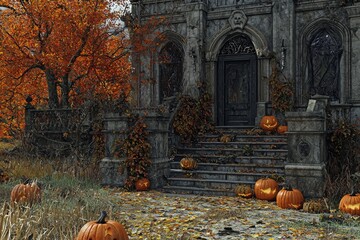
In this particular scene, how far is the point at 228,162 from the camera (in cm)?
1162

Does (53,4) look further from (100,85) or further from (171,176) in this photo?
(171,176)

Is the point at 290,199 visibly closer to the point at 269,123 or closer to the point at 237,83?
the point at 269,123

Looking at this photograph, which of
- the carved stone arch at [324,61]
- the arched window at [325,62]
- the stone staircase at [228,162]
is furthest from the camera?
the arched window at [325,62]

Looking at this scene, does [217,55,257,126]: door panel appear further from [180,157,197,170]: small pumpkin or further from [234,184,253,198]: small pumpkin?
[234,184,253,198]: small pumpkin

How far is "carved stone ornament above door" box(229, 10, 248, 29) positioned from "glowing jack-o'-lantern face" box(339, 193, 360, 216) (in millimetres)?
9217

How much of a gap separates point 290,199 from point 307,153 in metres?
1.46

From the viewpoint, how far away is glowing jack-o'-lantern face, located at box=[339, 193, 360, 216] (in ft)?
24.3

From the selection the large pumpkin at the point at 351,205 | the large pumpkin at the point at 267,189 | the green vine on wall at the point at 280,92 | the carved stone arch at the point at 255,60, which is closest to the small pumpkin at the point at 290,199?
the large pumpkin at the point at 267,189

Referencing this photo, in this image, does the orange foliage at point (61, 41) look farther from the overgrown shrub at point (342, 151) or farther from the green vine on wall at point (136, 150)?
the overgrown shrub at point (342, 151)

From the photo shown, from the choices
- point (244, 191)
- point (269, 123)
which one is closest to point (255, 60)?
point (269, 123)

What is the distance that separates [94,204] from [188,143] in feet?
21.3

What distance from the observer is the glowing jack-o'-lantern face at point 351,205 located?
7.41 meters

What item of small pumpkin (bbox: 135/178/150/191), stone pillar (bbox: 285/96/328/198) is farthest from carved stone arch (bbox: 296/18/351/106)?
small pumpkin (bbox: 135/178/150/191)

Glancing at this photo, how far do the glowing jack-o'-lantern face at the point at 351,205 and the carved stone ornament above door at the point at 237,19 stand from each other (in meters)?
9.22
